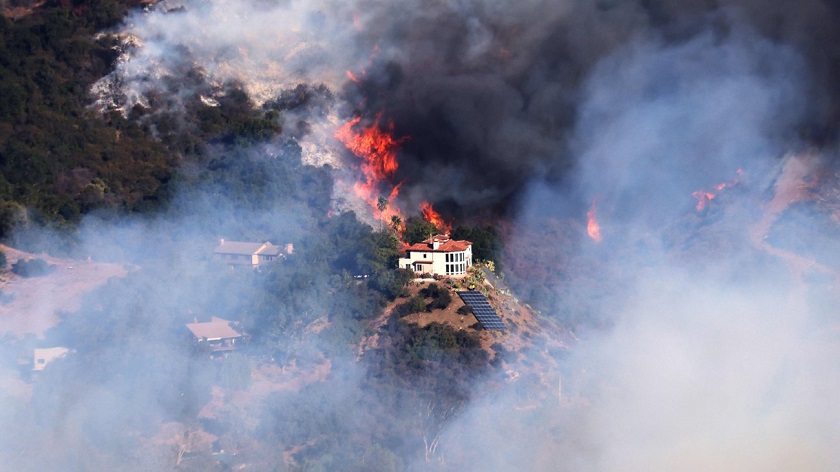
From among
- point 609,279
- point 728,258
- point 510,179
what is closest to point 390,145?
point 510,179

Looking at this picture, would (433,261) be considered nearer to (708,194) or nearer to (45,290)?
(708,194)

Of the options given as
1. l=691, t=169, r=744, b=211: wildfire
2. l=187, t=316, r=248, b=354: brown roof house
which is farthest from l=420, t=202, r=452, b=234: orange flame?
l=187, t=316, r=248, b=354: brown roof house

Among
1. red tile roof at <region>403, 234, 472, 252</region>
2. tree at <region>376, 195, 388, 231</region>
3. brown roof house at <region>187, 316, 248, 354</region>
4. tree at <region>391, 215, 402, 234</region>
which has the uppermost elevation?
tree at <region>376, 195, 388, 231</region>

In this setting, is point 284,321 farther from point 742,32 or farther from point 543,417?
point 742,32

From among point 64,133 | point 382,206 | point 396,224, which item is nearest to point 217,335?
point 396,224

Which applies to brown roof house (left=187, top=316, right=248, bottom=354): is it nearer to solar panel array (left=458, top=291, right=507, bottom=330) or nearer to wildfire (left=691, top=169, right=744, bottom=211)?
solar panel array (left=458, top=291, right=507, bottom=330)

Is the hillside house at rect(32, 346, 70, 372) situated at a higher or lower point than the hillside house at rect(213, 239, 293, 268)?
lower

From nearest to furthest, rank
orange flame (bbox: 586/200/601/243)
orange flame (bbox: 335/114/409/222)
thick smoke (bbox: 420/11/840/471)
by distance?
1. thick smoke (bbox: 420/11/840/471)
2. orange flame (bbox: 335/114/409/222)
3. orange flame (bbox: 586/200/601/243)
